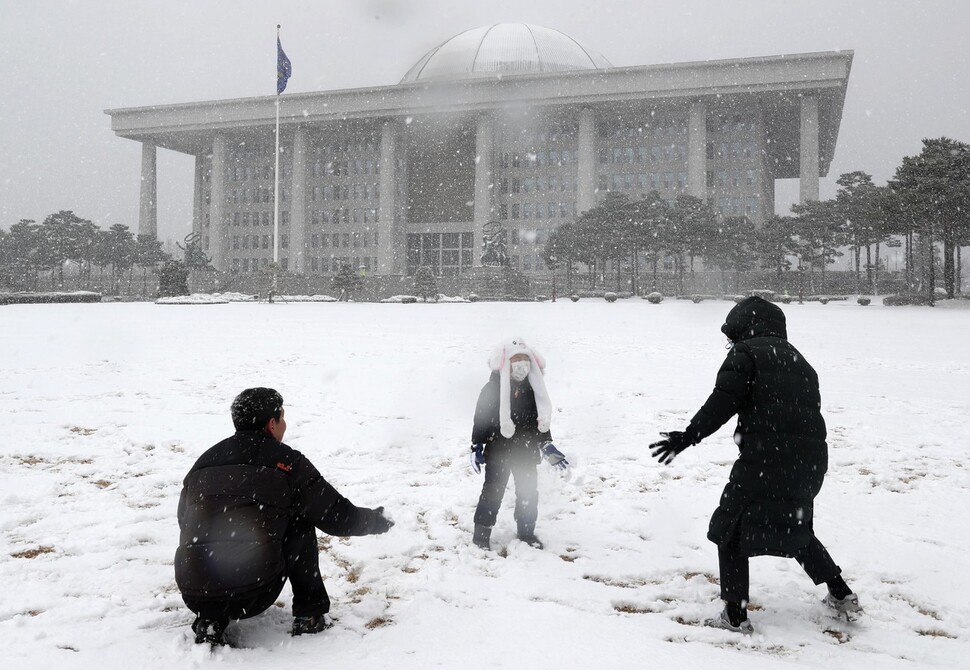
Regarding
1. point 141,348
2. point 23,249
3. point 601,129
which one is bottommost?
point 141,348

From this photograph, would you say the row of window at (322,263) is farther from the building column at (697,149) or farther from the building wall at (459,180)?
the building column at (697,149)

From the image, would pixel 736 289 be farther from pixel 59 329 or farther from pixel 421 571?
pixel 421 571

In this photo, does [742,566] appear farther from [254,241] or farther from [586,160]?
[254,241]

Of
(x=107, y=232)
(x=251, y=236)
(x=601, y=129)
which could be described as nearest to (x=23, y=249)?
(x=107, y=232)

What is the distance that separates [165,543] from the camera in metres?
4.49

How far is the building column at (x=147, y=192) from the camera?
91.2 metres

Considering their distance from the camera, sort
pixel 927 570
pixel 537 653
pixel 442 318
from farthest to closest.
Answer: pixel 442 318
pixel 927 570
pixel 537 653

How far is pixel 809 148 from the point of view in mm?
69688

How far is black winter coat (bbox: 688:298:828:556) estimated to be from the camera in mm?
3271

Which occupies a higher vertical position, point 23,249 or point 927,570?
point 23,249

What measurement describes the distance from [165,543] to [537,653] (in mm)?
2687

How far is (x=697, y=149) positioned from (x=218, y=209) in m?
60.1

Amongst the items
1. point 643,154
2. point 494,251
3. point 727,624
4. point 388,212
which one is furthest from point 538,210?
point 727,624

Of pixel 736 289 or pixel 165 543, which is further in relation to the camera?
pixel 736 289
